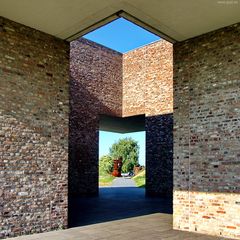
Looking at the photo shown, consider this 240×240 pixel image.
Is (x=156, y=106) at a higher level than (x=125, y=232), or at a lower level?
higher

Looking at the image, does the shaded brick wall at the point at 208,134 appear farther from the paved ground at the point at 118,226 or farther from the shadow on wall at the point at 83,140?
the shadow on wall at the point at 83,140

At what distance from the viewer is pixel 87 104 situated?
16891 millimetres

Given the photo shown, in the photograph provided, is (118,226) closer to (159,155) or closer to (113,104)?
(159,155)

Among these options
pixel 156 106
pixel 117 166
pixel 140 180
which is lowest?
pixel 140 180

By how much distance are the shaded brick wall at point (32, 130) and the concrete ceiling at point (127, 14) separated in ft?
1.73

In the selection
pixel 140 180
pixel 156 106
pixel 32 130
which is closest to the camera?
pixel 32 130

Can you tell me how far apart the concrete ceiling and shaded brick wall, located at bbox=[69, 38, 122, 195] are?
29.0ft

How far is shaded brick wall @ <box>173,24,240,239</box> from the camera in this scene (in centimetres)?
694

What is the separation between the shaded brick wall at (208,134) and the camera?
6.94 meters

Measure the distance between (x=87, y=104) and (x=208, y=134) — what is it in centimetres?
1030

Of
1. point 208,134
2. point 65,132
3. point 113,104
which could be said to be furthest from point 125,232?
point 113,104

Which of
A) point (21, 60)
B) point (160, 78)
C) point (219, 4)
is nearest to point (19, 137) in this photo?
point (21, 60)

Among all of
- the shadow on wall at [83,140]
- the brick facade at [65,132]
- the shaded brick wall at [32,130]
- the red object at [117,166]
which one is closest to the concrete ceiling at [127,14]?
the brick facade at [65,132]

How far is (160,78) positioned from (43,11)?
35.4 ft
